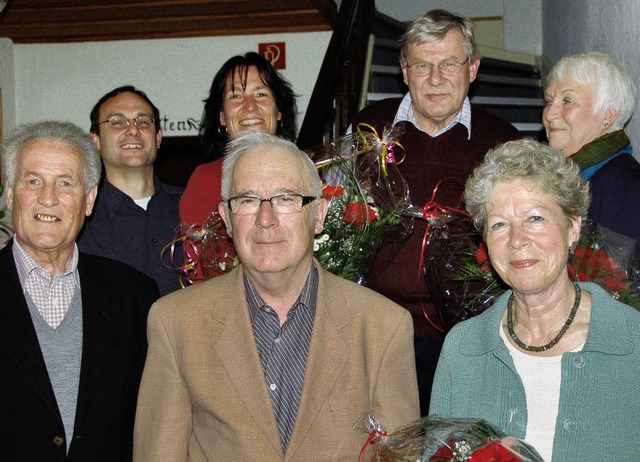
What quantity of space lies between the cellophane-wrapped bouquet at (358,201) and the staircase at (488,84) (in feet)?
9.69

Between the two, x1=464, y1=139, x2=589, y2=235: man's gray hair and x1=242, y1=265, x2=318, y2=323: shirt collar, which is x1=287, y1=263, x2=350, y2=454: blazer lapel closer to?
x1=242, y1=265, x2=318, y2=323: shirt collar

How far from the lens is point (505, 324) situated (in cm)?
253

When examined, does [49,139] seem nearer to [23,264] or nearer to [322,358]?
[23,264]

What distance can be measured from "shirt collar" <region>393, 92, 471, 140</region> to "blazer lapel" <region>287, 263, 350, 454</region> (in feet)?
3.89

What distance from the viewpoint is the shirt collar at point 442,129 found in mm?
3531

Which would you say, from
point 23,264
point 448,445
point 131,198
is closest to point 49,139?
point 23,264

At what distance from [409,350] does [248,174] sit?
29.0 inches

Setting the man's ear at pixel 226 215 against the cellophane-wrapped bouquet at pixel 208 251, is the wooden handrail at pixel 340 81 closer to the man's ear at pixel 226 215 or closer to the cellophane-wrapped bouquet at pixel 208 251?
the cellophane-wrapped bouquet at pixel 208 251

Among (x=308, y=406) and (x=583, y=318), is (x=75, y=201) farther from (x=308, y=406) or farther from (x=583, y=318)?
(x=583, y=318)

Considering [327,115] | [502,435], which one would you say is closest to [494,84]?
[327,115]

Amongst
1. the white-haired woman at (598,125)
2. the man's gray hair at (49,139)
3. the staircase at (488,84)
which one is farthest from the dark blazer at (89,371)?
the staircase at (488,84)

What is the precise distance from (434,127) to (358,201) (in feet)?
2.42

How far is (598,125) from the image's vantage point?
316cm

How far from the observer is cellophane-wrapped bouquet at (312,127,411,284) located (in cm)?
296
